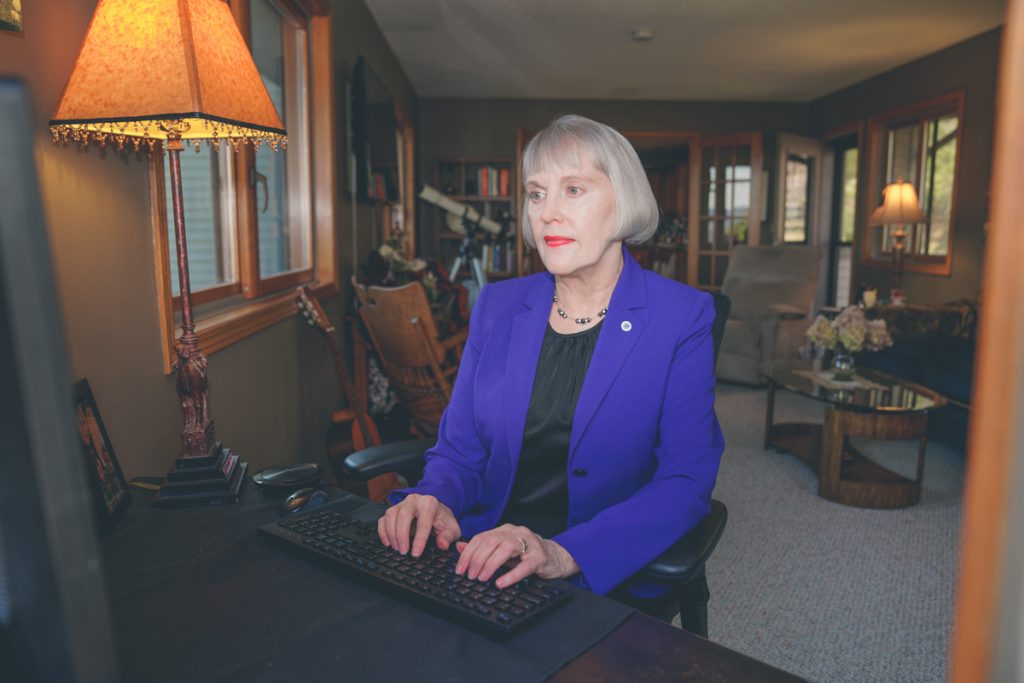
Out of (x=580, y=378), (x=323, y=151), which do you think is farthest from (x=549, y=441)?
(x=323, y=151)

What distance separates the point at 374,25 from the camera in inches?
189

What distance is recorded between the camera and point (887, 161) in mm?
6637

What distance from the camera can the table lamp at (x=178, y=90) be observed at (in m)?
1.06

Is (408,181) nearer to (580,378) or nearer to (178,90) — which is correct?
(580,378)

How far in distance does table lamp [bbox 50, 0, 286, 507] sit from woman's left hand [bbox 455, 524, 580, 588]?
443 mm

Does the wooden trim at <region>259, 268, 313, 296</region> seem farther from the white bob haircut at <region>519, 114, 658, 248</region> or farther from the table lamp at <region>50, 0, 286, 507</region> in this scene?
the white bob haircut at <region>519, 114, 658, 248</region>

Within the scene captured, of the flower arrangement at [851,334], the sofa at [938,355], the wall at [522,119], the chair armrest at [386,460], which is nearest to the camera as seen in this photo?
the chair armrest at [386,460]

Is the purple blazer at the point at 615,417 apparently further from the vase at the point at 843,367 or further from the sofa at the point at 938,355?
the sofa at the point at 938,355

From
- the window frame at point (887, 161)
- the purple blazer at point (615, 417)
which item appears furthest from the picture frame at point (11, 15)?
the window frame at point (887, 161)

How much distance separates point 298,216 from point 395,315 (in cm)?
77

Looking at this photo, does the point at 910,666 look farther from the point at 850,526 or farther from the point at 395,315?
the point at 395,315

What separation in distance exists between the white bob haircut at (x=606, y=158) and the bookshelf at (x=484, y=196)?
6.20 m

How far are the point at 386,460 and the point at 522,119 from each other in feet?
22.5

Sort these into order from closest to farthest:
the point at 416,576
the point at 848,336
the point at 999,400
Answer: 1. the point at 999,400
2. the point at 416,576
3. the point at 848,336
